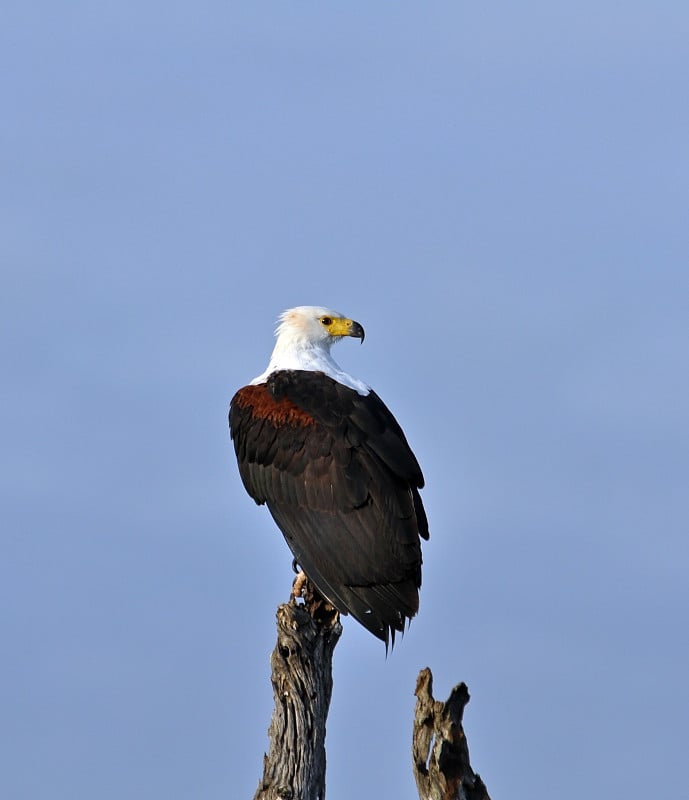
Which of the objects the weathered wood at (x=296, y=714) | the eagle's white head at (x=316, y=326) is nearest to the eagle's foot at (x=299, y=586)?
the weathered wood at (x=296, y=714)

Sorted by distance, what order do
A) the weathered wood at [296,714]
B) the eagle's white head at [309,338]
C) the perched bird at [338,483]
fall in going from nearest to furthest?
1. the weathered wood at [296,714]
2. the perched bird at [338,483]
3. the eagle's white head at [309,338]

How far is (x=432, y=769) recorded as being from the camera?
7.59 metres

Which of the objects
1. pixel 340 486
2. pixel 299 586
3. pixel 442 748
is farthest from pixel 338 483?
pixel 442 748

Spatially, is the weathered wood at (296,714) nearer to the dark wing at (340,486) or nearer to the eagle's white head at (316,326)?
the dark wing at (340,486)

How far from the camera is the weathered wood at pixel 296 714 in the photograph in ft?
28.8

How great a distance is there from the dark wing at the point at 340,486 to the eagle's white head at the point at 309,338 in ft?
1.16

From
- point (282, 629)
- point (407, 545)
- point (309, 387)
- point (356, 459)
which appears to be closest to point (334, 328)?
point (309, 387)

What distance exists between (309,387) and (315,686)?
9.32ft

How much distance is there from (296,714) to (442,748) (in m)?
1.59

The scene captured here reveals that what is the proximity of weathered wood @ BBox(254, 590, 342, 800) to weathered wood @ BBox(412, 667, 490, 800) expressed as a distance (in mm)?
1291

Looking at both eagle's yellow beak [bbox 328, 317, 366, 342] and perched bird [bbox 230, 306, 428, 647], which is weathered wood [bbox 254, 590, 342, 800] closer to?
perched bird [bbox 230, 306, 428, 647]

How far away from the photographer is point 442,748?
750cm

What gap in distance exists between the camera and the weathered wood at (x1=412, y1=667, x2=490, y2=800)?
749 cm

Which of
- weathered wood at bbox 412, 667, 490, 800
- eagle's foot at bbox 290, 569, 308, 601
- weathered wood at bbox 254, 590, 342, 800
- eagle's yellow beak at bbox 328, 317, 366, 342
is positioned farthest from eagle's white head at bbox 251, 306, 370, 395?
weathered wood at bbox 412, 667, 490, 800
